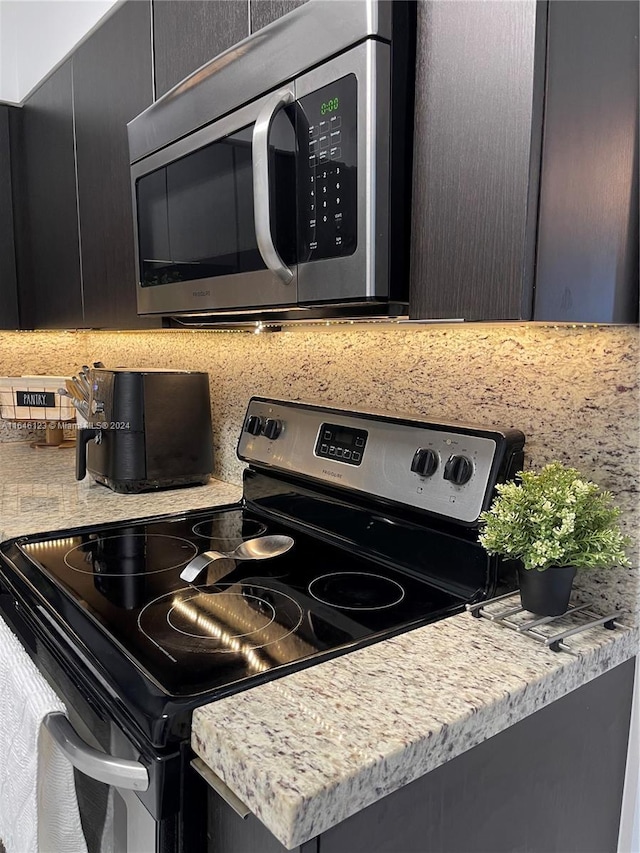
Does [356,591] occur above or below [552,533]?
below

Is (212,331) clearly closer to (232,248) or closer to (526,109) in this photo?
(232,248)

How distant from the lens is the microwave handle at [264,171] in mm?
930

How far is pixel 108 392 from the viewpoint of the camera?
159 cm

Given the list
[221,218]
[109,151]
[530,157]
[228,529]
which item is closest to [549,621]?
[530,157]

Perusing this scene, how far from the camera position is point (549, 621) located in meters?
0.88

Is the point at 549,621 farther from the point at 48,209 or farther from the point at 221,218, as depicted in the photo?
the point at 48,209

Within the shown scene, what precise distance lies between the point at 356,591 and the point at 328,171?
2.02ft

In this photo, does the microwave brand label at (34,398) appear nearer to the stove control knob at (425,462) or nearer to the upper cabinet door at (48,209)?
the upper cabinet door at (48,209)

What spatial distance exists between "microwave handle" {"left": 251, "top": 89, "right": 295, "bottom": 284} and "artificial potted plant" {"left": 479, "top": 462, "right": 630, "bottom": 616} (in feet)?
1.56

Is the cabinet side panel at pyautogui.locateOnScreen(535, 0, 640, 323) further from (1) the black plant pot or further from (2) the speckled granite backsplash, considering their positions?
(1) the black plant pot

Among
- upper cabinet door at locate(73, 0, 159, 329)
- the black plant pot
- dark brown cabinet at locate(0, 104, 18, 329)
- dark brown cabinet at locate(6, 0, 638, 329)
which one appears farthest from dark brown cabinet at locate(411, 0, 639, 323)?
dark brown cabinet at locate(0, 104, 18, 329)

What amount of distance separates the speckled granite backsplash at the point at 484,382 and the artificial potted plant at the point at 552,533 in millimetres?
94

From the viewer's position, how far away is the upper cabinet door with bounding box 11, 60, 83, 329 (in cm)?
179

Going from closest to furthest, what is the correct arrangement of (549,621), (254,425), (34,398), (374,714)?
(374,714), (549,621), (254,425), (34,398)
